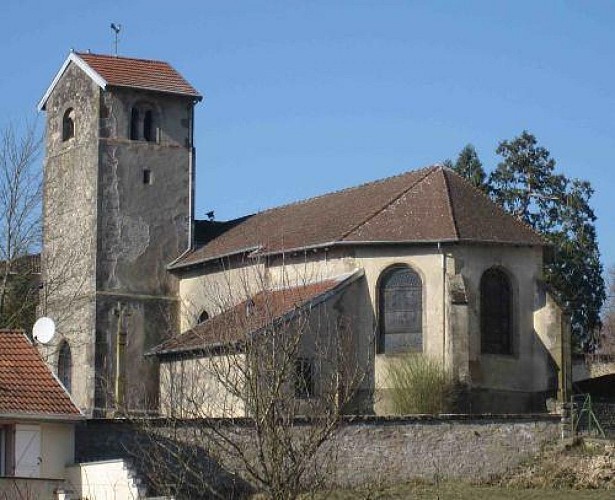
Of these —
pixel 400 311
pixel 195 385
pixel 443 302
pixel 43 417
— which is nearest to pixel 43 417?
pixel 43 417

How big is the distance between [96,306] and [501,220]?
12.6 m

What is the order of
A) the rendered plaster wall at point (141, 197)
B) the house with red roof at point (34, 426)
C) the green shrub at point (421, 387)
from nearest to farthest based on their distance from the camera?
the house with red roof at point (34, 426)
the green shrub at point (421, 387)
the rendered plaster wall at point (141, 197)

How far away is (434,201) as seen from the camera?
129 feet

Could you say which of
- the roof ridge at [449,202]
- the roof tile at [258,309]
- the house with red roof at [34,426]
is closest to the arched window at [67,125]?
the roof tile at [258,309]

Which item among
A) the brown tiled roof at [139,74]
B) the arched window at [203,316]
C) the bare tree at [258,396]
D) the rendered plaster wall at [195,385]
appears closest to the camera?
the bare tree at [258,396]

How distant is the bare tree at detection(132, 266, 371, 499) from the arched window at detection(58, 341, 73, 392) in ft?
16.8

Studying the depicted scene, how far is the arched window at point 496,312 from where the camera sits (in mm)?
38256

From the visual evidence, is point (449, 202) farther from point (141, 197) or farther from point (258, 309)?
point (141, 197)

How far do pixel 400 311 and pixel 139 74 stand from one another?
13049mm

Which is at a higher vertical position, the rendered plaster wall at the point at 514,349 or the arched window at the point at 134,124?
the arched window at the point at 134,124

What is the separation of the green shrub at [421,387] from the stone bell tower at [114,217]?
8.87 m

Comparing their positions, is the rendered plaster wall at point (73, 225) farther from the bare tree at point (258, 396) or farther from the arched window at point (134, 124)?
the bare tree at point (258, 396)

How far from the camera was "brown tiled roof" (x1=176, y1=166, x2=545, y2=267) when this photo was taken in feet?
126

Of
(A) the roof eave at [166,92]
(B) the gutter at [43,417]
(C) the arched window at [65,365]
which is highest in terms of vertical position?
(A) the roof eave at [166,92]
